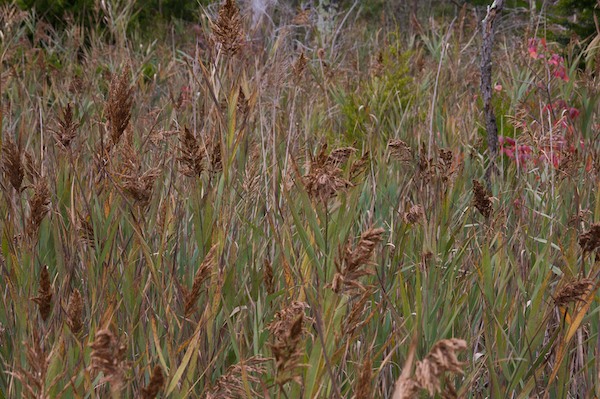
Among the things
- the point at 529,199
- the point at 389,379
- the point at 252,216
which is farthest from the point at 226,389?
the point at 529,199

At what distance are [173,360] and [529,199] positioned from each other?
1456mm

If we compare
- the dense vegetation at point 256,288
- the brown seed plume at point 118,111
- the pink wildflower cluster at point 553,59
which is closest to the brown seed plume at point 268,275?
the dense vegetation at point 256,288

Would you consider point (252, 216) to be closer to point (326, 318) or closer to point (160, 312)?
point (160, 312)

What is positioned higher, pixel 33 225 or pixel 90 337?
pixel 33 225

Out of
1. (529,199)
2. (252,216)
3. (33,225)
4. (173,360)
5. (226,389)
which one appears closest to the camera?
(226,389)

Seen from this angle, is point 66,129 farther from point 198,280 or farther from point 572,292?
point 572,292

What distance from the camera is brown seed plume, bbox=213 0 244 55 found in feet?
4.30

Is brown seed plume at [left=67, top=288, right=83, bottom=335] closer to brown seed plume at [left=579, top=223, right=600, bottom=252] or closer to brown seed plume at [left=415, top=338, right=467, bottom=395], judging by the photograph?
brown seed plume at [left=415, top=338, right=467, bottom=395]

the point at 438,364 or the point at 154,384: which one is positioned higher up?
the point at 438,364

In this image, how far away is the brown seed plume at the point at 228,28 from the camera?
131cm

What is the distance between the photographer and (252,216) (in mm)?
1811

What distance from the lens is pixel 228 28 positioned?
1327 millimetres

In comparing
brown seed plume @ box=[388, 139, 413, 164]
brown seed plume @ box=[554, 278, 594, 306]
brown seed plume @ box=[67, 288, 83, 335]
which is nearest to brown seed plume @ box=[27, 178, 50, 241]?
brown seed plume @ box=[67, 288, 83, 335]

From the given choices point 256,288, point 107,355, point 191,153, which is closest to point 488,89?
point 256,288
